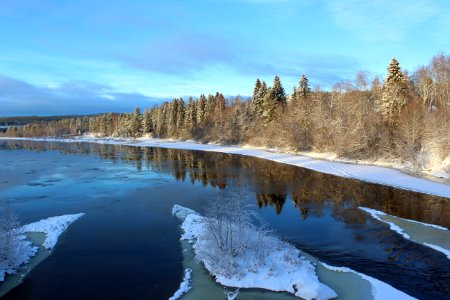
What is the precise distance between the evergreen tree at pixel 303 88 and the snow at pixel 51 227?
174 ft

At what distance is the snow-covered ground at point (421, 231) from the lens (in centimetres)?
1580

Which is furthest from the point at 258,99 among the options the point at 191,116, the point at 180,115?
the point at 180,115

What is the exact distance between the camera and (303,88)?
67.2 m

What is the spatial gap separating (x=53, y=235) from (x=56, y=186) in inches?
585

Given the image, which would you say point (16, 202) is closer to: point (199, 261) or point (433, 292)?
point (199, 261)

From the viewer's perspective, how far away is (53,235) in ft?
55.6

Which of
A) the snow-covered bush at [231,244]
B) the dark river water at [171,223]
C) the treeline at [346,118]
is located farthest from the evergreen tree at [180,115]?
the snow-covered bush at [231,244]

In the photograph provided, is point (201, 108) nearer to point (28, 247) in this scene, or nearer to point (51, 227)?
point (51, 227)

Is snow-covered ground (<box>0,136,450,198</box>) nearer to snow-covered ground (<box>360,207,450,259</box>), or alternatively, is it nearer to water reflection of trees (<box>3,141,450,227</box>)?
water reflection of trees (<box>3,141,450,227</box>)

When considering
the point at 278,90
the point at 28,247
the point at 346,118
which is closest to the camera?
the point at 28,247

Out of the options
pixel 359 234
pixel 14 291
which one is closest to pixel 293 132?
pixel 359 234

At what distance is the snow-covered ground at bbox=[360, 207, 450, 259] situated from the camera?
51.8 ft

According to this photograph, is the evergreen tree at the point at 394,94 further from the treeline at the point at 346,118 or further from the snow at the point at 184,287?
the snow at the point at 184,287

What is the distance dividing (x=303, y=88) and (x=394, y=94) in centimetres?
2542
